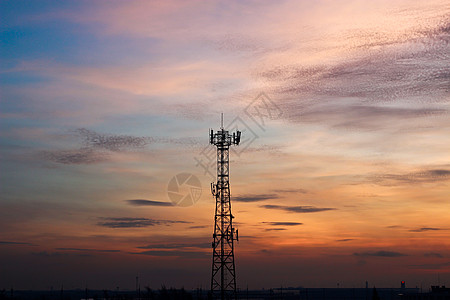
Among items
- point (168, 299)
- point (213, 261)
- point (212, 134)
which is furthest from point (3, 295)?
point (212, 134)

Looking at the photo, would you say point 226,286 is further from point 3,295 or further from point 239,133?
point 3,295

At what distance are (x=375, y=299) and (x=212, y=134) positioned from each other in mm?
60145

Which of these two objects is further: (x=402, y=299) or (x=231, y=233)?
(x=402, y=299)

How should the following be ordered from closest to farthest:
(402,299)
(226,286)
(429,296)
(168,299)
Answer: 1. (226,286)
2. (168,299)
3. (429,296)
4. (402,299)

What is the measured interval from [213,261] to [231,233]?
539 centimetres

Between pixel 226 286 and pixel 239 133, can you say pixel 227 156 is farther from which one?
pixel 226 286

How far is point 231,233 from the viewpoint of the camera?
3504 inches

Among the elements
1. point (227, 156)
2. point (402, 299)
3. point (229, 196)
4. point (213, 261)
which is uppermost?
point (227, 156)

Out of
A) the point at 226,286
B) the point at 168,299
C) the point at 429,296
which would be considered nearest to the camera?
the point at 226,286

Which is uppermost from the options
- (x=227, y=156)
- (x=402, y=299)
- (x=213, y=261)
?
(x=227, y=156)

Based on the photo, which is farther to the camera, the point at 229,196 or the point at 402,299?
Result: the point at 402,299

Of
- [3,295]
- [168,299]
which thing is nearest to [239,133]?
[168,299]

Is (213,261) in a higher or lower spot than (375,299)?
higher

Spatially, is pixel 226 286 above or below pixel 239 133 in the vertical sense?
below
